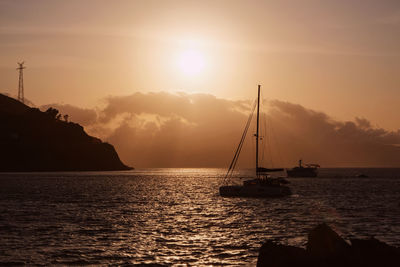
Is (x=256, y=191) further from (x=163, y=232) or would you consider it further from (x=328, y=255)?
(x=328, y=255)

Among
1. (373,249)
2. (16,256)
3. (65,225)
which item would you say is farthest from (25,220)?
(373,249)

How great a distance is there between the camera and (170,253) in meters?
33.5

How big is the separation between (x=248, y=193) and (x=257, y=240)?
49.5m

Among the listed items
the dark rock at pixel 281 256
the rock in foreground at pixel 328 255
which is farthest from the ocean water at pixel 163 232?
the dark rock at pixel 281 256

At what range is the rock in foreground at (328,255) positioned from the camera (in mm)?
21578

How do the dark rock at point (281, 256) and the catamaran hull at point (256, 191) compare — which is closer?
the dark rock at point (281, 256)

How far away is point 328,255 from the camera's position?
2244 centimetres

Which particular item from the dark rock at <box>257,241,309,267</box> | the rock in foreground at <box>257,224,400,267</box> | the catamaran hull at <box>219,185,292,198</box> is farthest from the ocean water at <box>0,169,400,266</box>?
the catamaran hull at <box>219,185,292,198</box>

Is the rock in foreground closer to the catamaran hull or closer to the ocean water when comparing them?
the ocean water

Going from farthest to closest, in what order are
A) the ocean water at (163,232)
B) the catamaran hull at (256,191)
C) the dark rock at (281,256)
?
the catamaran hull at (256,191) → the ocean water at (163,232) → the dark rock at (281,256)

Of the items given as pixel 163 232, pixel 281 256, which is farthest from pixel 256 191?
pixel 281 256

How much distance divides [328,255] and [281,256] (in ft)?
7.98

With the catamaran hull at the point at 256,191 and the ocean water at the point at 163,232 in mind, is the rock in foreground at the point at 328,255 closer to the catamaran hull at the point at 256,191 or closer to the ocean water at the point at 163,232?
the ocean water at the point at 163,232

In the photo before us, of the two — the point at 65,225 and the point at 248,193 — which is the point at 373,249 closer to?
the point at 65,225
